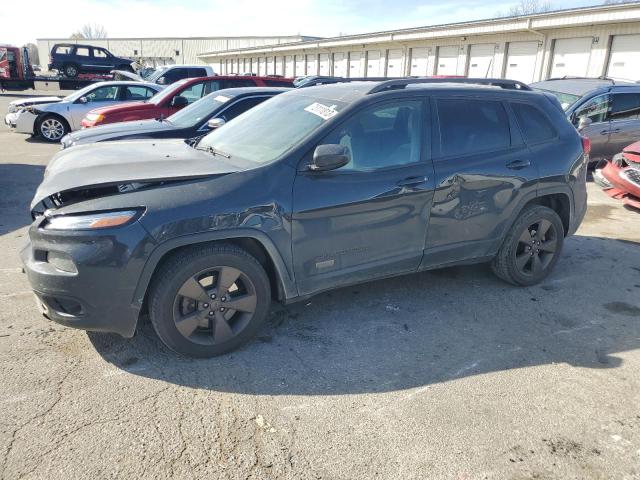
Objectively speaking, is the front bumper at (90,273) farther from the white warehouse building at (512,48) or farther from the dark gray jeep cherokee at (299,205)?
the white warehouse building at (512,48)

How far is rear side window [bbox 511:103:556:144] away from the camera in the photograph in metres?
4.45

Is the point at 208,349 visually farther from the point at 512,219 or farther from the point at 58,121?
the point at 58,121

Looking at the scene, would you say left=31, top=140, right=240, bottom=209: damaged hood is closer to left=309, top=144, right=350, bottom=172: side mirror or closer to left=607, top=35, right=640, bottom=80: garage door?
left=309, top=144, right=350, bottom=172: side mirror

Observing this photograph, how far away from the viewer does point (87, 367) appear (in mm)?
3201

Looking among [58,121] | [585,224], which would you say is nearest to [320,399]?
[585,224]

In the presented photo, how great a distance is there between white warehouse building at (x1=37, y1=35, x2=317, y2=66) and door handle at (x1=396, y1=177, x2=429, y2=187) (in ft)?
181

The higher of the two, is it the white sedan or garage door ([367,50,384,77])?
garage door ([367,50,384,77])

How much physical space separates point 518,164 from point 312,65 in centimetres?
3449

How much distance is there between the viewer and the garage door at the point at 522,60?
65.4ft

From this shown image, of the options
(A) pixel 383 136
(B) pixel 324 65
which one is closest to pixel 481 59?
(B) pixel 324 65

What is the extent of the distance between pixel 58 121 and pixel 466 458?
13271mm

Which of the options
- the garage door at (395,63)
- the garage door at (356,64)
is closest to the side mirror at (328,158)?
the garage door at (395,63)

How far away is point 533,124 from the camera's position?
452 cm

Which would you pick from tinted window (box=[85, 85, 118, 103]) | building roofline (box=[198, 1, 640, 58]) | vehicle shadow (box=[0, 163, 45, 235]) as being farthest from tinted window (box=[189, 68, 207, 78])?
building roofline (box=[198, 1, 640, 58])
